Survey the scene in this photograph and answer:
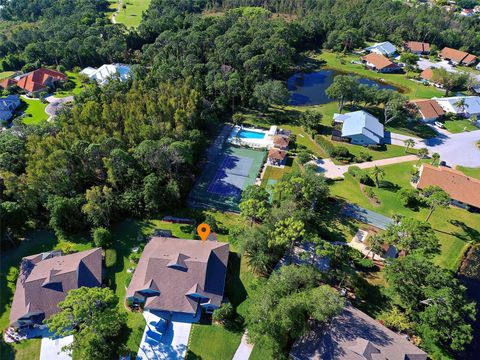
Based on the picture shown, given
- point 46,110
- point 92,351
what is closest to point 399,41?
point 46,110

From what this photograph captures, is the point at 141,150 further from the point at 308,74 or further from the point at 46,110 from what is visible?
the point at 308,74

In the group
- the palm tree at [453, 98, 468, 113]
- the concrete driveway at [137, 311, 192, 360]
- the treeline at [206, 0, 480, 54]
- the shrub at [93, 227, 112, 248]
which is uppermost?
the treeline at [206, 0, 480, 54]

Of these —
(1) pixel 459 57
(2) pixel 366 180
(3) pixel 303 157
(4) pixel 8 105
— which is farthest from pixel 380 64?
(4) pixel 8 105

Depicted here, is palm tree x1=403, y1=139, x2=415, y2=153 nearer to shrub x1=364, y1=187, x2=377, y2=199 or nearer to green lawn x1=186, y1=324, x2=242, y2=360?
shrub x1=364, y1=187, x2=377, y2=199

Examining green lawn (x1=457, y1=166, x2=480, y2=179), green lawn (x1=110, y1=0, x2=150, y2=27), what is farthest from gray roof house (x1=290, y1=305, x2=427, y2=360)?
green lawn (x1=110, y1=0, x2=150, y2=27)

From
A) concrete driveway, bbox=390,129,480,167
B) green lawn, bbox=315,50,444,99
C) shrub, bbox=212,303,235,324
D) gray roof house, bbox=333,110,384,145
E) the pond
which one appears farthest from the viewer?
green lawn, bbox=315,50,444,99

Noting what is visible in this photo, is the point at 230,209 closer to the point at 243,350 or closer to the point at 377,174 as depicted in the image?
the point at 243,350
